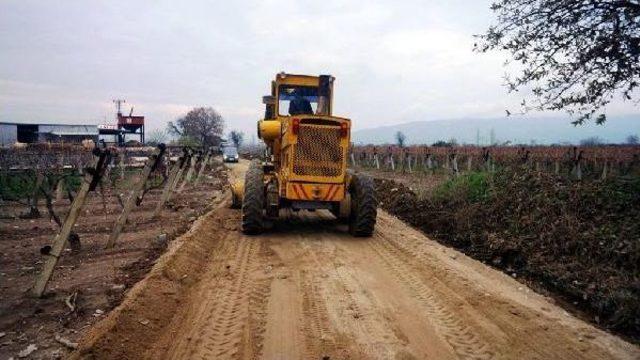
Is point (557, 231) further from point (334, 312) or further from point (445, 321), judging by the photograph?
point (334, 312)

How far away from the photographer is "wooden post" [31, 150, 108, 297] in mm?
5578

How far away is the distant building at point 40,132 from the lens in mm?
41934

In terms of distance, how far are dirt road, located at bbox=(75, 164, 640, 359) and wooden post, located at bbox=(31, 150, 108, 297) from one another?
102cm

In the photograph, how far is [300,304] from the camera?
563 centimetres

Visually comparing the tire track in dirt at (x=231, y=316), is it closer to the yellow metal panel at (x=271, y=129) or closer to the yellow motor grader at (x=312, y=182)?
the yellow motor grader at (x=312, y=182)

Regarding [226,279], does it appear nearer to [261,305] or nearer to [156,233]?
[261,305]

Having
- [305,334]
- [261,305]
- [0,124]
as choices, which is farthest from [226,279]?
[0,124]

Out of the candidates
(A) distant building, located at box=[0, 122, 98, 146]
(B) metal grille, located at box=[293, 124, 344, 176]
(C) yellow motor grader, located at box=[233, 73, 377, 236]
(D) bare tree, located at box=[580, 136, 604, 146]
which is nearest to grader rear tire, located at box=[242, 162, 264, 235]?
(C) yellow motor grader, located at box=[233, 73, 377, 236]

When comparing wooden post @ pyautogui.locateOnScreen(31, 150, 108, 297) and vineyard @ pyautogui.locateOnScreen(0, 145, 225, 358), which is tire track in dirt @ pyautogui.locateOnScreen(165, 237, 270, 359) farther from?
wooden post @ pyautogui.locateOnScreen(31, 150, 108, 297)

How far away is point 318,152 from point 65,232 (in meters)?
4.72

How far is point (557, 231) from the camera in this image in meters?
7.80

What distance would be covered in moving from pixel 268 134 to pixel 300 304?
4986 mm

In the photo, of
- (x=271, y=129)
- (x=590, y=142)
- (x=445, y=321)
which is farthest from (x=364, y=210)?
(x=590, y=142)

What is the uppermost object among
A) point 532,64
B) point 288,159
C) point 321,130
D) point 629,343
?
point 532,64
